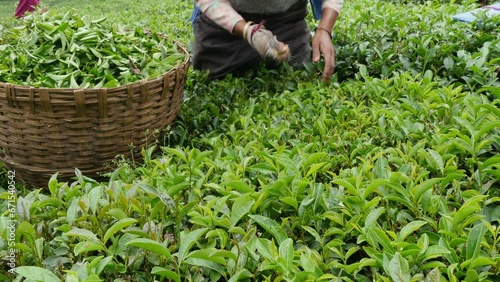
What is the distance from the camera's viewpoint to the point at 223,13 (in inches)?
105

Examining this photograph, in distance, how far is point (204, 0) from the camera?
2.73m

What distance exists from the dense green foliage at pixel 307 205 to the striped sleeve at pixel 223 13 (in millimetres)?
555

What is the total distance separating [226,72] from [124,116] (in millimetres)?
1112

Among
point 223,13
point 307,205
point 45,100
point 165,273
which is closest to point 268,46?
point 223,13

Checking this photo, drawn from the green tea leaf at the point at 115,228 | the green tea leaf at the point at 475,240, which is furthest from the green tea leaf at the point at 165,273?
the green tea leaf at the point at 475,240

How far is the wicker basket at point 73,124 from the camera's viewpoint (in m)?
2.08

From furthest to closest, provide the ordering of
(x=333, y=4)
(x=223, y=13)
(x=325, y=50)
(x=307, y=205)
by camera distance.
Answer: (x=333, y=4), (x=325, y=50), (x=223, y=13), (x=307, y=205)

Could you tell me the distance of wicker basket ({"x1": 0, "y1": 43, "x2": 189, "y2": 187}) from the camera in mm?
2080

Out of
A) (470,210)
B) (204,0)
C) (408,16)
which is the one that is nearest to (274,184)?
(470,210)

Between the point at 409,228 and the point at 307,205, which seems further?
the point at 307,205

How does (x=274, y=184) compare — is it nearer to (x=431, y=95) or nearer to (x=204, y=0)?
(x=431, y=95)

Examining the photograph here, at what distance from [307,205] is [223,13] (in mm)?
1523

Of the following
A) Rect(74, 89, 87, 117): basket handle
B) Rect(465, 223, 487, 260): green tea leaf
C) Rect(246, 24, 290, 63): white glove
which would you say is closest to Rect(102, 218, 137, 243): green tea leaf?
Rect(465, 223, 487, 260): green tea leaf

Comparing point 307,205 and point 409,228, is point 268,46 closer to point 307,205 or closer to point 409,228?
point 307,205
